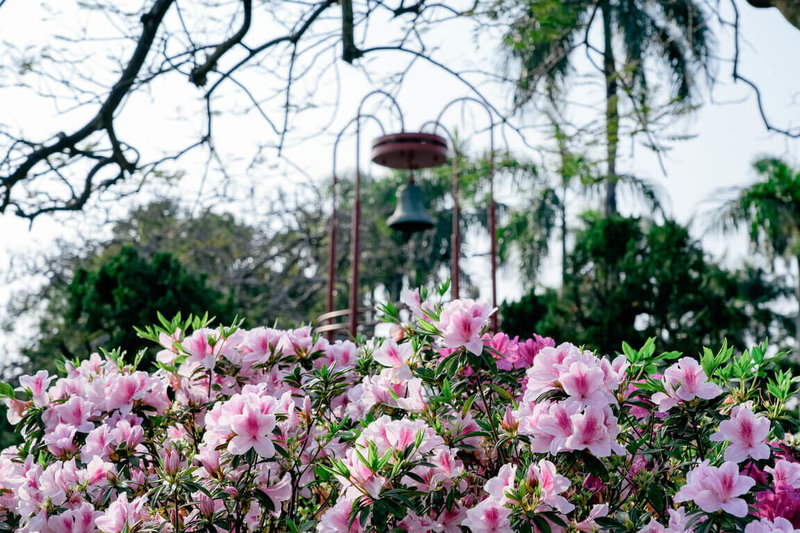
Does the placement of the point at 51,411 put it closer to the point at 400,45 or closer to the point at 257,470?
the point at 257,470

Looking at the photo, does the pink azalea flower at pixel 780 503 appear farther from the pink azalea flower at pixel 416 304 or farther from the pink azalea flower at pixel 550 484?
the pink azalea flower at pixel 416 304

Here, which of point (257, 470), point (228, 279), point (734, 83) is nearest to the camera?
point (257, 470)

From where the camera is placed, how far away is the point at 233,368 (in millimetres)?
2498

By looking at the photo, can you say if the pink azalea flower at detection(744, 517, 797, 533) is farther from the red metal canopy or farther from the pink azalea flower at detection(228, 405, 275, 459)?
the red metal canopy

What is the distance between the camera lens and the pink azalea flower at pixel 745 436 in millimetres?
1768

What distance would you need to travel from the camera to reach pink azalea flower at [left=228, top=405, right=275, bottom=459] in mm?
1936

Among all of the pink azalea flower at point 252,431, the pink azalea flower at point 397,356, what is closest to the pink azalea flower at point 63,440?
the pink azalea flower at point 252,431

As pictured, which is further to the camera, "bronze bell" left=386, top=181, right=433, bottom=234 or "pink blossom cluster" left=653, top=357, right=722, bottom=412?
Answer: "bronze bell" left=386, top=181, right=433, bottom=234

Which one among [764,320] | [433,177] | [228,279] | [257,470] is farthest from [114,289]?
[433,177]

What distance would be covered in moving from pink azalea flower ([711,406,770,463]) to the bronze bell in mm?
4082

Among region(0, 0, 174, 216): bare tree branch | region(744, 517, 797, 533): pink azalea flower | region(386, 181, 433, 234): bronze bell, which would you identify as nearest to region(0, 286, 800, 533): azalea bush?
region(744, 517, 797, 533): pink azalea flower

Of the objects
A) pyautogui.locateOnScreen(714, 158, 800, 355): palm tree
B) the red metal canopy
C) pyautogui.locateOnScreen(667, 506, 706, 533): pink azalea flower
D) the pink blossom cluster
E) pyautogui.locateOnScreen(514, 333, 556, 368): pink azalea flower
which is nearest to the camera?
pyautogui.locateOnScreen(667, 506, 706, 533): pink azalea flower

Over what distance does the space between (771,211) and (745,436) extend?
1451cm

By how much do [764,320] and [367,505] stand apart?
11.3m
